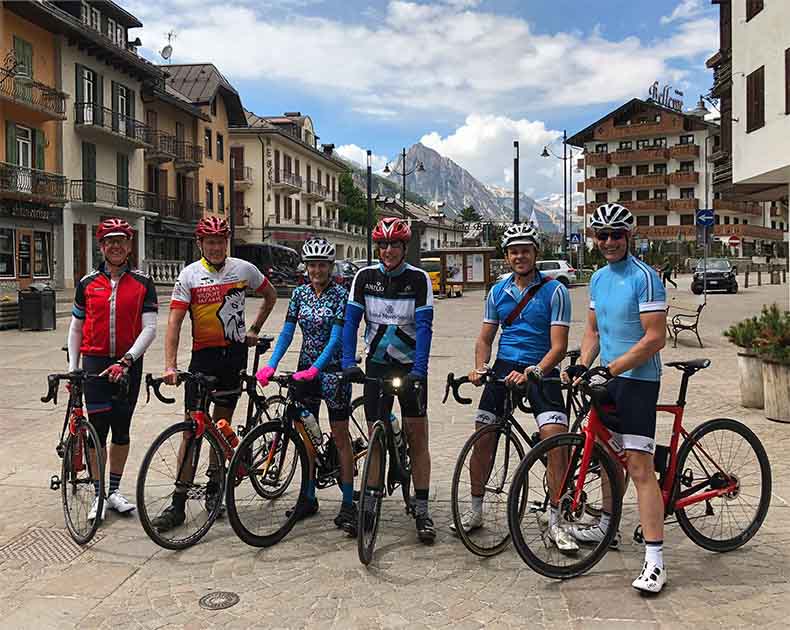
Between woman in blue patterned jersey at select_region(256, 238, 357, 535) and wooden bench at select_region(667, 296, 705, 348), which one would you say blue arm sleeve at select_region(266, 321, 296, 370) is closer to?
woman in blue patterned jersey at select_region(256, 238, 357, 535)

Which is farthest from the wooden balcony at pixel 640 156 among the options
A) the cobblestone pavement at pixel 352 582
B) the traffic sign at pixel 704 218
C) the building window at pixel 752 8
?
the cobblestone pavement at pixel 352 582

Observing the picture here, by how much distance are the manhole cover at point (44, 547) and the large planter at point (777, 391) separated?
6.42m

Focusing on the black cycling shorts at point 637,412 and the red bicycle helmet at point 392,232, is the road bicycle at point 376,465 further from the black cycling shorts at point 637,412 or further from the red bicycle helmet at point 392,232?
the black cycling shorts at point 637,412

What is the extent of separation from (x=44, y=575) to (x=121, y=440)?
117cm

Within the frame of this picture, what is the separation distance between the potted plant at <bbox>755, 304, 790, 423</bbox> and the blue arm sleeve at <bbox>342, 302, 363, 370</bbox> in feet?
16.4

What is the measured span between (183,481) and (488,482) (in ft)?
6.17

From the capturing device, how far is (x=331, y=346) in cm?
501

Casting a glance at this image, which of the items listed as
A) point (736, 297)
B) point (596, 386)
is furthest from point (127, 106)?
point (596, 386)

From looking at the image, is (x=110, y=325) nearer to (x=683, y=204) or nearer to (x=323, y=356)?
(x=323, y=356)

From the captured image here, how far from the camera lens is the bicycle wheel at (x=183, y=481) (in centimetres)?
472

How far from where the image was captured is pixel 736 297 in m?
34.7

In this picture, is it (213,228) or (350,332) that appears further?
(213,228)

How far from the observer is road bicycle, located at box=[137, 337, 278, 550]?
15.6 ft

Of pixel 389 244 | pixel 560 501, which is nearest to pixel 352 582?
pixel 560 501
